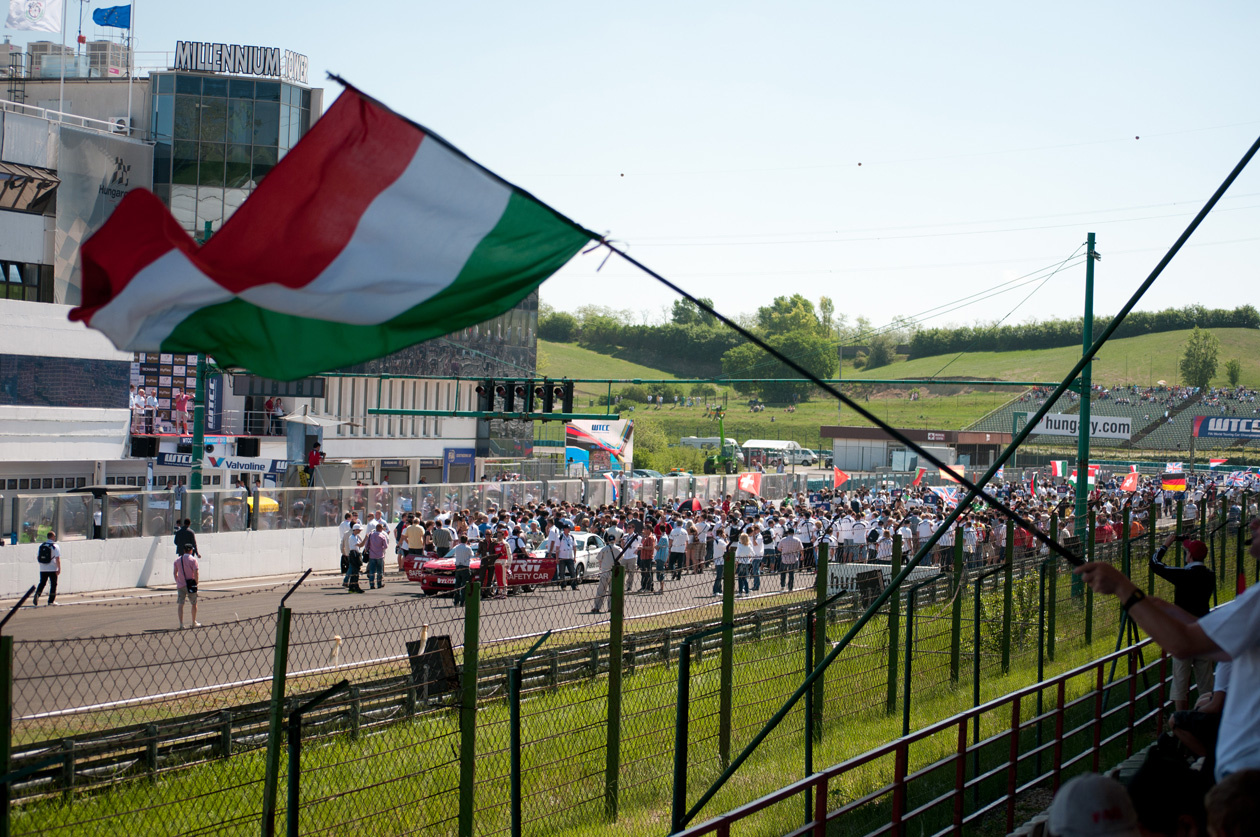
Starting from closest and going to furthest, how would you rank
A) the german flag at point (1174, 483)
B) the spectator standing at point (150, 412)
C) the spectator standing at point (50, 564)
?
the spectator standing at point (50, 564), the german flag at point (1174, 483), the spectator standing at point (150, 412)

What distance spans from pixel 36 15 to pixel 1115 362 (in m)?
139

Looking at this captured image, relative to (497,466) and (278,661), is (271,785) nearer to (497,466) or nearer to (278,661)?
(278,661)

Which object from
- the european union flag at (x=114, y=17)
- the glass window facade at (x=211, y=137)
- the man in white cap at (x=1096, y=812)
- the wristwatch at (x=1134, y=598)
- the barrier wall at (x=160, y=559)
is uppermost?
the european union flag at (x=114, y=17)

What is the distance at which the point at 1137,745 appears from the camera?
10.2 m

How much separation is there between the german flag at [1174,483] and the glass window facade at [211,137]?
130 feet

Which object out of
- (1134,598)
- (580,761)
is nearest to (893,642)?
(580,761)

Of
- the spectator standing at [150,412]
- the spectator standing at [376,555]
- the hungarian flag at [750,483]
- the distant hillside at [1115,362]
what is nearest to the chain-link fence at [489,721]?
the spectator standing at [376,555]

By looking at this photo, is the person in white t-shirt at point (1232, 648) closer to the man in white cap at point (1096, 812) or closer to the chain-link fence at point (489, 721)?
the man in white cap at point (1096, 812)

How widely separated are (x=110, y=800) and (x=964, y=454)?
276 feet

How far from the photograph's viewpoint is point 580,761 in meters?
8.59

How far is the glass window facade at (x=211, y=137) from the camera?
49.0 meters

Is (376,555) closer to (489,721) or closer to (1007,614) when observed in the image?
(1007,614)

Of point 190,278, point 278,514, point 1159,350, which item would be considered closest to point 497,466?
point 278,514

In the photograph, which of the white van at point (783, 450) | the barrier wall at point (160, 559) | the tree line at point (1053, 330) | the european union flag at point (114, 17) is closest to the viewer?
the barrier wall at point (160, 559)
